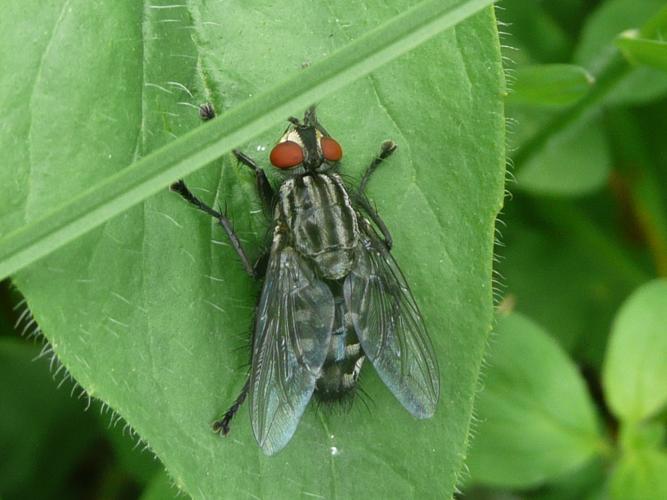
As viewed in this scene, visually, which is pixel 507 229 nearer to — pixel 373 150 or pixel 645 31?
pixel 645 31

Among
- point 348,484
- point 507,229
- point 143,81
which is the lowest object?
point 507,229

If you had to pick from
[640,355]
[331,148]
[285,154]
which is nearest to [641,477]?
[640,355]

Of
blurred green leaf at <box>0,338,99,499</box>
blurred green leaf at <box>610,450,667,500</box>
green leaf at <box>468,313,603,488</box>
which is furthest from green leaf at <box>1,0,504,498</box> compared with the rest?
blurred green leaf at <box>0,338,99,499</box>

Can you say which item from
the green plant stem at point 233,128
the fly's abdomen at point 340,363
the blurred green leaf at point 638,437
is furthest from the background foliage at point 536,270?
the green plant stem at point 233,128

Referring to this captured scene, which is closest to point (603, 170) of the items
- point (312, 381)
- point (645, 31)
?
point (645, 31)

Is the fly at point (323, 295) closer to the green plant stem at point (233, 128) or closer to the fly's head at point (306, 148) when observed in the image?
the fly's head at point (306, 148)
